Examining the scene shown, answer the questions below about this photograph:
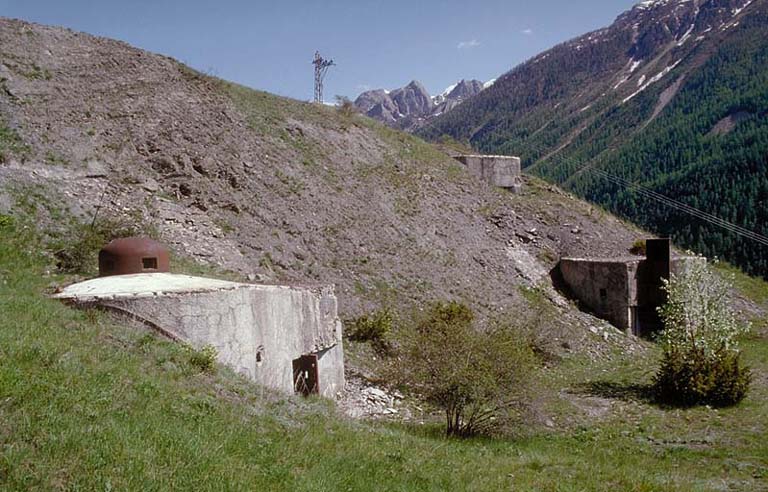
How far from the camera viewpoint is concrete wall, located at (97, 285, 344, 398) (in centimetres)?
805

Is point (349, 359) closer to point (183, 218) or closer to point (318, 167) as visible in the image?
point (183, 218)

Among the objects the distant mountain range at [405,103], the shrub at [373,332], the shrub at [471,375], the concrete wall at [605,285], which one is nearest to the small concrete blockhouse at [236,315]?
the shrub at [471,375]

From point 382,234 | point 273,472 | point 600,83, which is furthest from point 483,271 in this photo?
point 600,83

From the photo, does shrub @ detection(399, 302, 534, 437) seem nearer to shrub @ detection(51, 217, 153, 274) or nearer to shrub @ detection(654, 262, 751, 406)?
shrub @ detection(654, 262, 751, 406)

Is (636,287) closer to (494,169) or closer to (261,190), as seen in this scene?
(494,169)

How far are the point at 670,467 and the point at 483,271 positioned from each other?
12.3 meters

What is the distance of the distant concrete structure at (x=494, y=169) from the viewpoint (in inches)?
1156

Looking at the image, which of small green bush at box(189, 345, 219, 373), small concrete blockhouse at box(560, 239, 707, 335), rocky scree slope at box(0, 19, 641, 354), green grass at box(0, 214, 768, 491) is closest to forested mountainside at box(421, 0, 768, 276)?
small concrete blockhouse at box(560, 239, 707, 335)

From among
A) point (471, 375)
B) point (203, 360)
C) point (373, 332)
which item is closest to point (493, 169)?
point (373, 332)

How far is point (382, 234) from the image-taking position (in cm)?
2119

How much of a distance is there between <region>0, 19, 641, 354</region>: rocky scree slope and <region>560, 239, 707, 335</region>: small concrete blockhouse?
1.37 meters

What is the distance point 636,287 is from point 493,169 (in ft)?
34.4

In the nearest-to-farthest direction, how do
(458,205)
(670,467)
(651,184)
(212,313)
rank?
Result: (212,313) → (670,467) → (458,205) → (651,184)

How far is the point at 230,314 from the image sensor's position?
868cm
